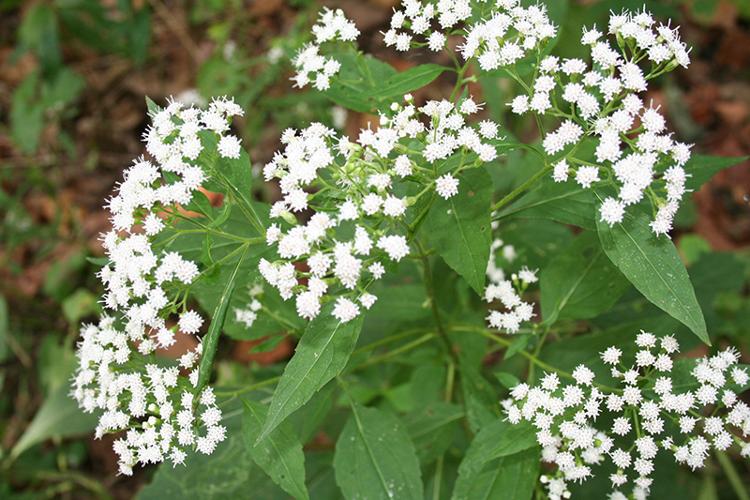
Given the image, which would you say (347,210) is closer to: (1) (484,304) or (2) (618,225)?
(2) (618,225)

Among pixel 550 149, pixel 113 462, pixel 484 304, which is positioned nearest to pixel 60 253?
pixel 113 462

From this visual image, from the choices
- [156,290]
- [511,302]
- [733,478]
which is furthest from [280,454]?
[733,478]

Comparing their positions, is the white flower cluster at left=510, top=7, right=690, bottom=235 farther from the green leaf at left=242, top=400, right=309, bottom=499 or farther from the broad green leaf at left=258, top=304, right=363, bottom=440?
the green leaf at left=242, top=400, right=309, bottom=499

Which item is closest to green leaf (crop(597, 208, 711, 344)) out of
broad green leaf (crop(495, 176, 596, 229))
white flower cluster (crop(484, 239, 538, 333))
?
broad green leaf (crop(495, 176, 596, 229))

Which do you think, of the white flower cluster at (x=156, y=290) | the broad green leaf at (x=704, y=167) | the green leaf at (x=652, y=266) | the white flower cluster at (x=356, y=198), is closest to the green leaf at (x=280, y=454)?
the white flower cluster at (x=156, y=290)

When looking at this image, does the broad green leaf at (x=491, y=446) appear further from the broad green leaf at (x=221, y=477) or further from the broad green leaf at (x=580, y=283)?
the broad green leaf at (x=221, y=477)

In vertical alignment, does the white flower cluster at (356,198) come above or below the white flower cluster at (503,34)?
below
